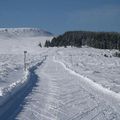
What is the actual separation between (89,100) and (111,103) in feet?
4.65

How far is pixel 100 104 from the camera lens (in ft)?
55.2

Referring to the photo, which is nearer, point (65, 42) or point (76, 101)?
point (76, 101)

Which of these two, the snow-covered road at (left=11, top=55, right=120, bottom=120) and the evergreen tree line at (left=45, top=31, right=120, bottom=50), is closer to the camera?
the snow-covered road at (left=11, top=55, right=120, bottom=120)

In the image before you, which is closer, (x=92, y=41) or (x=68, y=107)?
(x=68, y=107)

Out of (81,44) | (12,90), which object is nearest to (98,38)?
(81,44)

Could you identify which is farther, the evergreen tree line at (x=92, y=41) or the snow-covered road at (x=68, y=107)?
the evergreen tree line at (x=92, y=41)

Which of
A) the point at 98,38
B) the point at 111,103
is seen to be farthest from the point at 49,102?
the point at 98,38

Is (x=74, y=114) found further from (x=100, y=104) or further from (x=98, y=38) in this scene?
(x=98, y=38)

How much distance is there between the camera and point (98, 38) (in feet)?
500

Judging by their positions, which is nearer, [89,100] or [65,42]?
[89,100]

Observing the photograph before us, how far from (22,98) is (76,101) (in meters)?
2.76

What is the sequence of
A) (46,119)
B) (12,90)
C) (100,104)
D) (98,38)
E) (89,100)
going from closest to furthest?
1. (46,119)
2. (100,104)
3. (89,100)
4. (12,90)
5. (98,38)

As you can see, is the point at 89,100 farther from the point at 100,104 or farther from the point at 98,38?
the point at 98,38

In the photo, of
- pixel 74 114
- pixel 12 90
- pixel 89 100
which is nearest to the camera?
pixel 74 114
